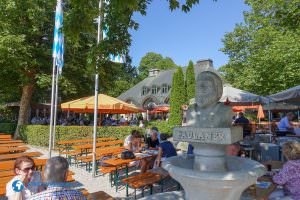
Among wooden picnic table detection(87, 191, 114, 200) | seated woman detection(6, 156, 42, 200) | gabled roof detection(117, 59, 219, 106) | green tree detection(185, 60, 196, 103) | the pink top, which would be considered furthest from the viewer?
gabled roof detection(117, 59, 219, 106)

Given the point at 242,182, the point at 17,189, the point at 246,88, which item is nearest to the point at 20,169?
the point at 17,189

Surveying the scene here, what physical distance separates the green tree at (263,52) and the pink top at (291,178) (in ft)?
48.9

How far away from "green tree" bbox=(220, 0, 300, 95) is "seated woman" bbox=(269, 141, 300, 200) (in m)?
14.6

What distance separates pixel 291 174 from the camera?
12.6 ft

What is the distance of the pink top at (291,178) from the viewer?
377cm

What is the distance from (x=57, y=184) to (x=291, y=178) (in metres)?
3.18

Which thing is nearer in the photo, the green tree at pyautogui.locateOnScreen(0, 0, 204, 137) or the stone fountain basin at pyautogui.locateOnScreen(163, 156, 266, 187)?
the stone fountain basin at pyautogui.locateOnScreen(163, 156, 266, 187)

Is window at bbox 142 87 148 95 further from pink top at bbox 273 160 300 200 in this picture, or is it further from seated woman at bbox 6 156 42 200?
seated woman at bbox 6 156 42 200

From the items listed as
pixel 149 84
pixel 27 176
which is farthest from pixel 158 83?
pixel 27 176

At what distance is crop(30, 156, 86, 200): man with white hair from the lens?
2.74 meters

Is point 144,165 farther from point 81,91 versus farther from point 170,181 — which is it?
point 81,91

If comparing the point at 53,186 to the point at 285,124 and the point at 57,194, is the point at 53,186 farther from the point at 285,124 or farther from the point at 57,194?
the point at 285,124

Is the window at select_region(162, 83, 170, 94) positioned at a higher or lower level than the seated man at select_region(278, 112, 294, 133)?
higher

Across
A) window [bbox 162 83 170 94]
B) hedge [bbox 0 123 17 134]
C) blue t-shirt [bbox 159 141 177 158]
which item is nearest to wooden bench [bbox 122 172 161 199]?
blue t-shirt [bbox 159 141 177 158]
